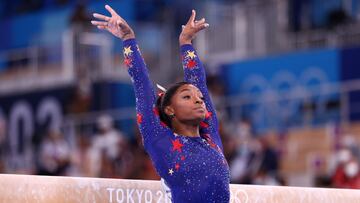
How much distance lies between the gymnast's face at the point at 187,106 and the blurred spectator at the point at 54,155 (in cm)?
737

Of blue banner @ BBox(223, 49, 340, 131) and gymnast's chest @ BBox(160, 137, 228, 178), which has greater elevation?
gymnast's chest @ BBox(160, 137, 228, 178)

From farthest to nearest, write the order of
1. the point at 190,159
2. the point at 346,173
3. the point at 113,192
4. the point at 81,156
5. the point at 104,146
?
the point at 81,156
the point at 104,146
the point at 346,173
the point at 113,192
the point at 190,159

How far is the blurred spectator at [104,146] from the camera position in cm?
1163

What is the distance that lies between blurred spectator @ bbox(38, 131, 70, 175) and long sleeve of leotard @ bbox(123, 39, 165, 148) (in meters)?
7.33

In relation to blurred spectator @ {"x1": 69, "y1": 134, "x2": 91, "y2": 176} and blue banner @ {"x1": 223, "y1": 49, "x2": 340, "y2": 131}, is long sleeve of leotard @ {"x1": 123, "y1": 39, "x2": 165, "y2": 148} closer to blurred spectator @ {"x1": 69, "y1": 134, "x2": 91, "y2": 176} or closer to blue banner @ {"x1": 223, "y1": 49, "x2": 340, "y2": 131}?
blue banner @ {"x1": 223, "y1": 49, "x2": 340, "y2": 131}

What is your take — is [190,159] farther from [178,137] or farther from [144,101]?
[144,101]

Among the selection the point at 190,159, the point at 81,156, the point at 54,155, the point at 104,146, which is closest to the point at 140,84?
the point at 190,159

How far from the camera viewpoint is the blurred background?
11.1 metres

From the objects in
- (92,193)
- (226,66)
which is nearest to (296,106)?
(226,66)

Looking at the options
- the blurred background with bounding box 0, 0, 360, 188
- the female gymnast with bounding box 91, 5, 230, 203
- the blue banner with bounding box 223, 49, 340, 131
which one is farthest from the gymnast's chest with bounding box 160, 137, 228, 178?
the blue banner with bounding box 223, 49, 340, 131

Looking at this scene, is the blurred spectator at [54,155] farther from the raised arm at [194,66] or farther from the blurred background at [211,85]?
the raised arm at [194,66]

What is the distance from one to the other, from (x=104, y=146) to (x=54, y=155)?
0.69 meters

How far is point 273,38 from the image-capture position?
13.7 m

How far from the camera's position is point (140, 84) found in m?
4.19
